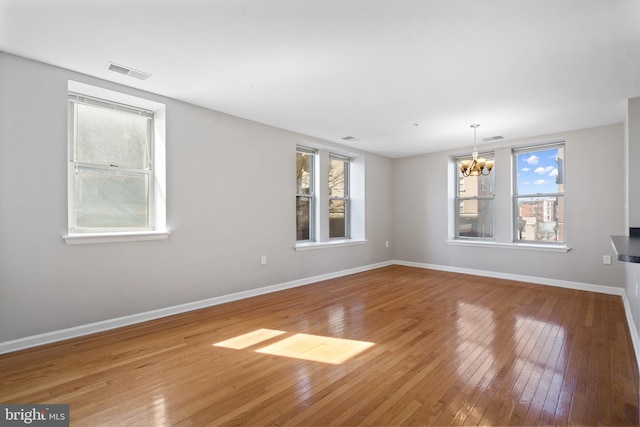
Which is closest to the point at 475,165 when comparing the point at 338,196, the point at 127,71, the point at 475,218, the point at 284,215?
the point at 475,218

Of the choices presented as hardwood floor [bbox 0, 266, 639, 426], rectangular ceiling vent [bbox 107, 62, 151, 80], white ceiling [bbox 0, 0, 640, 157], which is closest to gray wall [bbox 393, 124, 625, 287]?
white ceiling [bbox 0, 0, 640, 157]

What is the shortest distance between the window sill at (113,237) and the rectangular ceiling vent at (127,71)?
61.8 inches

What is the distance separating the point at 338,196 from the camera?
643 centimetres

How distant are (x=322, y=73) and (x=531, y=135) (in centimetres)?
414

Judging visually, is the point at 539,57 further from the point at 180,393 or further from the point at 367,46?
the point at 180,393

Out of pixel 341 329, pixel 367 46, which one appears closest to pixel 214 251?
pixel 341 329

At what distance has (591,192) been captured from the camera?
4.71 metres

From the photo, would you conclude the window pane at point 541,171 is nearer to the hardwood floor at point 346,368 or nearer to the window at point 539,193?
the window at point 539,193

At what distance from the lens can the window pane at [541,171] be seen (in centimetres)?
518

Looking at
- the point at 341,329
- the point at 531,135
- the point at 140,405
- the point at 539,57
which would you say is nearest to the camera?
the point at 140,405

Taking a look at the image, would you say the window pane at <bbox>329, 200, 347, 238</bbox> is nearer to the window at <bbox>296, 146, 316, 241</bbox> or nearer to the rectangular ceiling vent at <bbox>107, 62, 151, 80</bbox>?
the window at <bbox>296, 146, 316, 241</bbox>

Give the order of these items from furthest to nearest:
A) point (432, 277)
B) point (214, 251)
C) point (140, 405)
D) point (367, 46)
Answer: point (432, 277)
point (214, 251)
point (367, 46)
point (140, 405)

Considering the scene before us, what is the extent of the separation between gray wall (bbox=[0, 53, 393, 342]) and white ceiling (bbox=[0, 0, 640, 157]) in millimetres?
349

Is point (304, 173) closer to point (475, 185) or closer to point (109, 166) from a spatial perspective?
point (109, 166)
